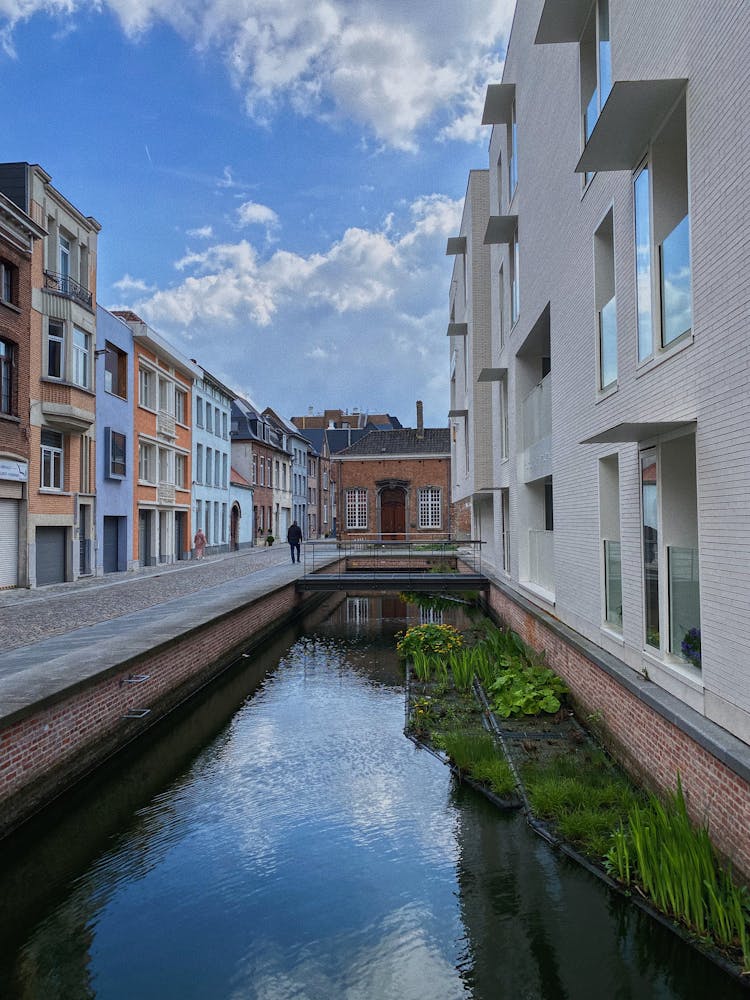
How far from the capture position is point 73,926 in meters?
4.96

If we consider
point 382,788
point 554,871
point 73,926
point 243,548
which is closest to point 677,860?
point 554,871

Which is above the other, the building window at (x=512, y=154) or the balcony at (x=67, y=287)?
the building window at (x=512, y=154)

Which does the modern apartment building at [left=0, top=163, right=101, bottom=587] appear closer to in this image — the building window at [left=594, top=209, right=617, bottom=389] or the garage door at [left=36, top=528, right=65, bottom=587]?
the garage door at [left=36, top=528, right=65, bottom=587]

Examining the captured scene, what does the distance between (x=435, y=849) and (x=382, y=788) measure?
1.38 m

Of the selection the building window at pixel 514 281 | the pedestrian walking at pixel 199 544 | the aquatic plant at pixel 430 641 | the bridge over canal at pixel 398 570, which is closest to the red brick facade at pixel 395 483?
the bridge over canal at pixel 398 570

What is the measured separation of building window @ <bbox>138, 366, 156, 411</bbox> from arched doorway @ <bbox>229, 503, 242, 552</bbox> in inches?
484

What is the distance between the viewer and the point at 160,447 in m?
28.2

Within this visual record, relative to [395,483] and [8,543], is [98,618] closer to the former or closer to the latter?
[8,543]

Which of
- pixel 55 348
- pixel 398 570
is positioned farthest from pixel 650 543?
pixel 55 348

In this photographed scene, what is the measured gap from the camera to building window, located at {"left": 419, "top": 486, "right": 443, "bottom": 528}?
155ft

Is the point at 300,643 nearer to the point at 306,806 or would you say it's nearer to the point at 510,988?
the point at 306,806

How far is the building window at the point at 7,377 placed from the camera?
17.3 meters

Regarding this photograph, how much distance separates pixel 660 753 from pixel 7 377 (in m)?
17.1

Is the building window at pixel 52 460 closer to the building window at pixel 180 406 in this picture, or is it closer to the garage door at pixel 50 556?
the garage door at pixel 50 556
